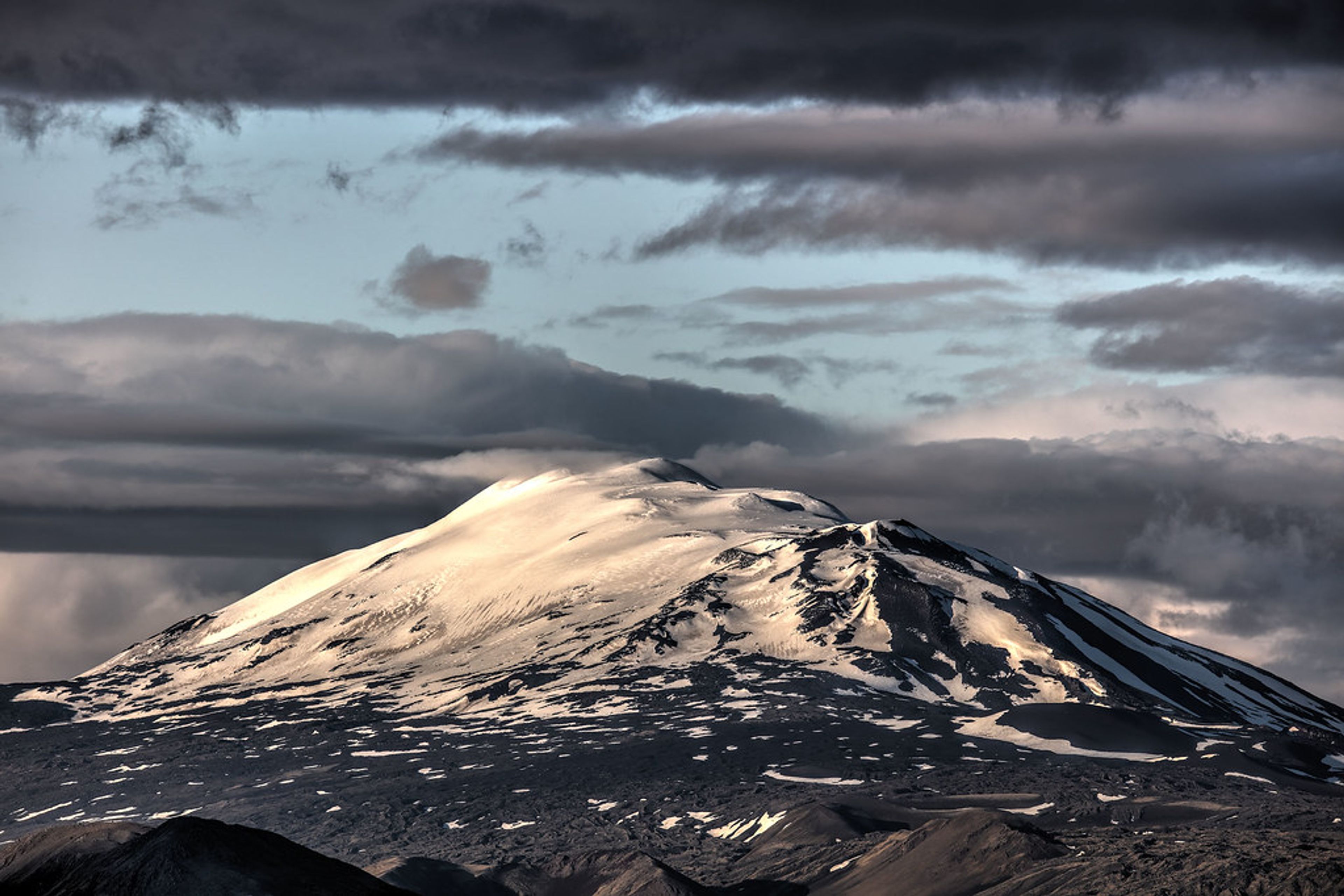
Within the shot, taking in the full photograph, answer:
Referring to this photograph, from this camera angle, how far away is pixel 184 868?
451 ft

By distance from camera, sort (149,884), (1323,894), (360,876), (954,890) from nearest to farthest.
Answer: (149,884)
(360,876)
(1323,894)
(954,890)

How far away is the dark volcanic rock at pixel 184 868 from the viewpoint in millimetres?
136875

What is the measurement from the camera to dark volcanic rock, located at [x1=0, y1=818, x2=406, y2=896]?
5389 inches

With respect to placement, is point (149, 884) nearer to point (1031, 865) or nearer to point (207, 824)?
point (207, 824)

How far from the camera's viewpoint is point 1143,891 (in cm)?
18088

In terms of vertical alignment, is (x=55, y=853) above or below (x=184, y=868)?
above

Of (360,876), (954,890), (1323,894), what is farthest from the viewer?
(954,890)

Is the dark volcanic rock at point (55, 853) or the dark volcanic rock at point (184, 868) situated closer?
the dark volcanic rock at point (184, 868)

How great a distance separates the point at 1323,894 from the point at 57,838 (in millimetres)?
113304

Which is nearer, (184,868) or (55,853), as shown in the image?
(184,868)

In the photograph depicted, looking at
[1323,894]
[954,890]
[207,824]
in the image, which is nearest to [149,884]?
[207,824]

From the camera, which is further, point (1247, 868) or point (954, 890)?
point (954, 890)

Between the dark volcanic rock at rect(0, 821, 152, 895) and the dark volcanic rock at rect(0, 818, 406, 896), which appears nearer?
the dark volcanic rock at rect(0, 818, 406, 896)

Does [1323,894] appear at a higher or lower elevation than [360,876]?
lower
